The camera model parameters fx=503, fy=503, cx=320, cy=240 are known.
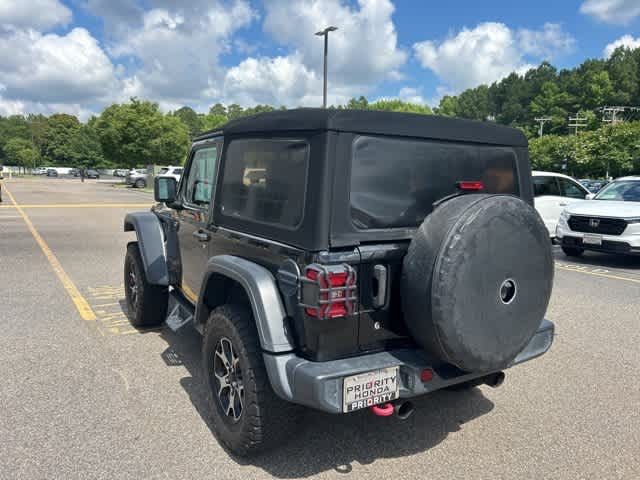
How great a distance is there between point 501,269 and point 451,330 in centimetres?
40

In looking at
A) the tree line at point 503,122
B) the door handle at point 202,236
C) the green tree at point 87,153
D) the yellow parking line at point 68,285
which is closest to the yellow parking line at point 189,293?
the door handle at point 202,236

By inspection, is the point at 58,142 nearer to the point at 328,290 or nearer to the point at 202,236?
the point at 202,236

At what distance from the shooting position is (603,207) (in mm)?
9102

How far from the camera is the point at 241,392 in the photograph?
2783mm

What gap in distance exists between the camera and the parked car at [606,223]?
27.6ft

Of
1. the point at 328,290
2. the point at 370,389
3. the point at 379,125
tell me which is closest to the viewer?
the point at 328,290

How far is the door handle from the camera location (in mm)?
3457

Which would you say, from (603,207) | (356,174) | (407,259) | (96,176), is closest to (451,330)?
(407,259)

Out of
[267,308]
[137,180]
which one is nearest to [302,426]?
[267,308]

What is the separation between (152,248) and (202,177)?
3.38ft

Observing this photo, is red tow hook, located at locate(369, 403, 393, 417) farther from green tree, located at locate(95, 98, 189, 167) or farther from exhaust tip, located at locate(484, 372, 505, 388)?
green tree, located at locate(95, 98, 189, 167)

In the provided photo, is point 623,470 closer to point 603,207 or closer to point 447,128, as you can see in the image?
point 447,128

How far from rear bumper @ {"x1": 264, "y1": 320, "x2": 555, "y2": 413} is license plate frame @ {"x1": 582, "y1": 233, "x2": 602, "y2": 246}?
7.31 metres

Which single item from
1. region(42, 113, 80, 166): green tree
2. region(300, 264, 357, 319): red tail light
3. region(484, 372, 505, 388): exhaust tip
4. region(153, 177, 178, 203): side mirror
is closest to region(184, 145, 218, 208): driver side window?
region(153, 177, 178, 203): side mirror
